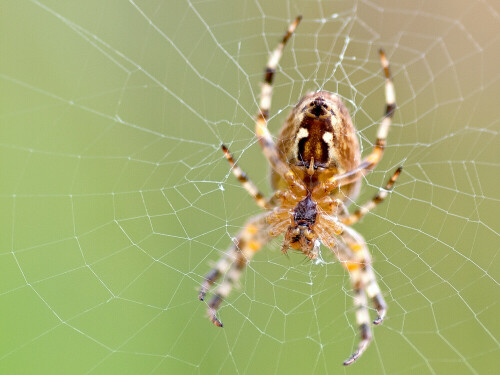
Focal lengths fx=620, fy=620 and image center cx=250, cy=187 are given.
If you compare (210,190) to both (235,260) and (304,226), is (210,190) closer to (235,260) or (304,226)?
(235,260)

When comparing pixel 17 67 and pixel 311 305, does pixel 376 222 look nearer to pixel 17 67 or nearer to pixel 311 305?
pixel 311 305

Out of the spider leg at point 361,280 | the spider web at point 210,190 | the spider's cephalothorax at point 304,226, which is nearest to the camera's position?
the spider's cephalothorax at point 304,226

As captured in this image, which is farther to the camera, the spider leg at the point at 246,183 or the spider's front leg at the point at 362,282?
the spider's front leg at the point at 362,282

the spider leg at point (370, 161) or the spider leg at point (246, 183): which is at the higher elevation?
the spider leg at point (370, 161)

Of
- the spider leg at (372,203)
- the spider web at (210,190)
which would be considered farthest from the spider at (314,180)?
the spider web at (210,190)

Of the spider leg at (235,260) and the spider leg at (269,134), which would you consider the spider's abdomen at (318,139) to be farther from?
the spider leg at (235,260)

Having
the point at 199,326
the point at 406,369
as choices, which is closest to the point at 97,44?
the point at 199,326

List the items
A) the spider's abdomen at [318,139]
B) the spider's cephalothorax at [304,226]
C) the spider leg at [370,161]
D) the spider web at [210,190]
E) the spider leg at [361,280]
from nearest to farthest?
the spider's abdomen at [318,139] < the spider leg at [370,161] < the spider's cephalothorax at [304,226] < the spider leg at [361,280] < the spider web at [210,190]

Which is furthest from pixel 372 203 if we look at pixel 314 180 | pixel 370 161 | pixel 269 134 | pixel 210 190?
pixel 210 190
